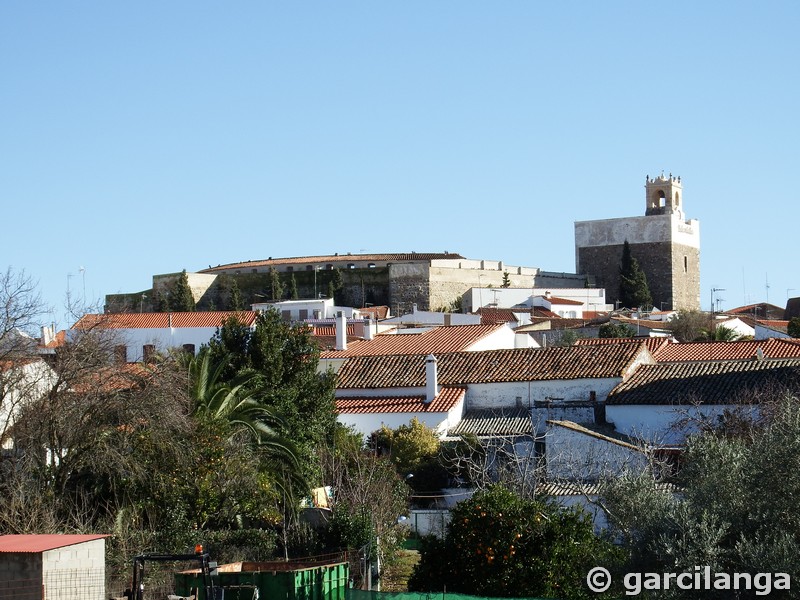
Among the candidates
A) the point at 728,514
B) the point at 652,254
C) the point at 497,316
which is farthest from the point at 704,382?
the point at 652,254

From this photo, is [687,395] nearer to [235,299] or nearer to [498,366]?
[498,366]

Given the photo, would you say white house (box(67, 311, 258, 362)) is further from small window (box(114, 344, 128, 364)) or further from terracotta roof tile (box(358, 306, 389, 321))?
small window (box(114, 344, 128, 364))

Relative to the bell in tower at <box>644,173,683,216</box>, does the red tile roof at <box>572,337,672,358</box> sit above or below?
below

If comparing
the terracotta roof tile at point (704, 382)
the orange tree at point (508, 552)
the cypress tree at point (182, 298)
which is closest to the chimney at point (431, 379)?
the terracotta roof tile at point (704, 382)

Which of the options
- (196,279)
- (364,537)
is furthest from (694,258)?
(364,537)

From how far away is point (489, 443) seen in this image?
26266mm

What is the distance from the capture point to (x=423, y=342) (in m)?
39.6

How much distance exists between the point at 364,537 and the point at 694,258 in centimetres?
6755

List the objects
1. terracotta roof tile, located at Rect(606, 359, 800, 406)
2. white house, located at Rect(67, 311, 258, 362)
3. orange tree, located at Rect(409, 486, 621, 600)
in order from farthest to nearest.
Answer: white house, located at Rect(67, 311, 258, 362), terracotta roof tile, located at Rect(606, 359, 800, 406), orange tree, located at Rect(409, 486, 621, 600)

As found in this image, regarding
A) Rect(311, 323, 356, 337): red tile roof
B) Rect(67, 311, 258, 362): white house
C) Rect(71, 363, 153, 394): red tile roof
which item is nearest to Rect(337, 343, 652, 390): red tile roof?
Rect(71, 363, 153, 394): red tile roof

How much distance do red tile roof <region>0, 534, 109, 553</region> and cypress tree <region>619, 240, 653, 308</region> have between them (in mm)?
63724

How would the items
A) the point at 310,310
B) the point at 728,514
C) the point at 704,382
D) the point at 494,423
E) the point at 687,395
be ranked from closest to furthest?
1. the point at 728,514
2. the point at 687,395
3. the point at 704,382
4. the point at 494,423
5. the point at 310,310

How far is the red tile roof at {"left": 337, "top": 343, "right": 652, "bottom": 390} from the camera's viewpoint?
3048 cm

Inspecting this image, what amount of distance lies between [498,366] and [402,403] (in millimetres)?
3110
